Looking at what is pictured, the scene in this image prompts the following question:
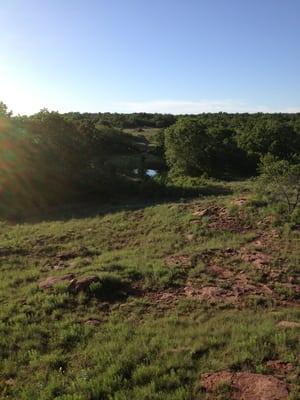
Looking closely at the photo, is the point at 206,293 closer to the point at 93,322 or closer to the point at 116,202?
the point at 93,322

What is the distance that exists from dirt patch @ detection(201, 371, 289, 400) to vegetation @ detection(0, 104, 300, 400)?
103 mm

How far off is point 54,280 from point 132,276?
243cm

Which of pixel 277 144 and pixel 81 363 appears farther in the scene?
pixel 277 144

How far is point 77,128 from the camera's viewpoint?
3834cm

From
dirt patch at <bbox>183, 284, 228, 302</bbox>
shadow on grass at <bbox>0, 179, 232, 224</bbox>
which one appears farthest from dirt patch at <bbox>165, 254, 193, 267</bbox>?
shadow on grass at <bbox>0, 179, 232, 224</bbox>

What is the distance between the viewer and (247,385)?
297 inches

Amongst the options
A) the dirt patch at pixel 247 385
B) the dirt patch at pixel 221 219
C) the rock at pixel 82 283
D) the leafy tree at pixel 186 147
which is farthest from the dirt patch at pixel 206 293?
the leafy tree at pixel 186 147

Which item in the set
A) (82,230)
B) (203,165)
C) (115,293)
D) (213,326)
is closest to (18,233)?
(82,230)

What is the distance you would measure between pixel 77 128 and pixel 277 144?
35686mm

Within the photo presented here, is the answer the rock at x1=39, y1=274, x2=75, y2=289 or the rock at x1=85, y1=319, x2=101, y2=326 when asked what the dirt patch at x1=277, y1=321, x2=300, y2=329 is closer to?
the rock at x1=85, y1=319, x2=101, y2=326

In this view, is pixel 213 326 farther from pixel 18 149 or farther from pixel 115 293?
pixel 18 149

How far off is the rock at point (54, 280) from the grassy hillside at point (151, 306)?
69mm

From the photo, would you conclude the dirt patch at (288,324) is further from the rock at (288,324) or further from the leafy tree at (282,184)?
the leafy tree at (282,184)

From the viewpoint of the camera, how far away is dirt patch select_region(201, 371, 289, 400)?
23.7ft
